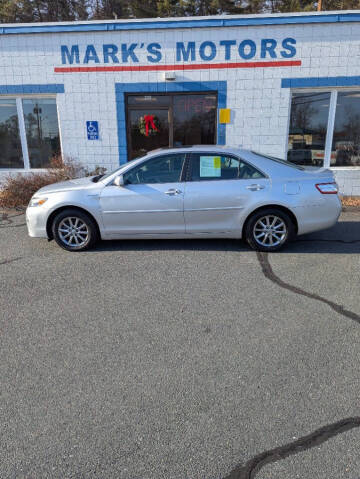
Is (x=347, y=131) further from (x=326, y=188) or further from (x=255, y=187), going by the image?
(x=255, y=187)

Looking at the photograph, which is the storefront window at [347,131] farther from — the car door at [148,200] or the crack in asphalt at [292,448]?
the crack in asphalt at [292,448]

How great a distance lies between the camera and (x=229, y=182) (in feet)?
17.3

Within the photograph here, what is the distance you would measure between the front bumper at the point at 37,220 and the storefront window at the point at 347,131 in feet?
25.0

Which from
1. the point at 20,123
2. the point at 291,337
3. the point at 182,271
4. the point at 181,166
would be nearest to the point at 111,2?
the point at 20,123

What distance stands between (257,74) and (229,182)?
4.93 metres

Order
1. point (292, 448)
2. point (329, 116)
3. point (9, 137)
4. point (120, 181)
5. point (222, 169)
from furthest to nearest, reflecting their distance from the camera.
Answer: point (9, 137) → point (329, 116) → point (222, 169) → point (120, 181) → point (292, 448)

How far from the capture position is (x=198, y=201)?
523cm

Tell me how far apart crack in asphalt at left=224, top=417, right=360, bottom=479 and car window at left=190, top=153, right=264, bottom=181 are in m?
3.71

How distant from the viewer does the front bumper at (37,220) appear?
17.6 feet

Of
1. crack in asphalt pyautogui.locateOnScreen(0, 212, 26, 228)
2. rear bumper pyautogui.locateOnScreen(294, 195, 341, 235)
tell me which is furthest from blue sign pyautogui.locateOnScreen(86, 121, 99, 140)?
rear bumper pyautogui.locateOnScreen(294, 195, 341, 235)

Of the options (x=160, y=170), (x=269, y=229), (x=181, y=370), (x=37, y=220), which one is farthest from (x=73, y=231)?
(x=181, y=370)

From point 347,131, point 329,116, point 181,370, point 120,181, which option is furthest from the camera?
point 347,131

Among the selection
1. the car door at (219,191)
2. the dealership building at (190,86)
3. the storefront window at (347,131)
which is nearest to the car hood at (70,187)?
the car door at (219,191)

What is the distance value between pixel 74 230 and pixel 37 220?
57 centimetres
